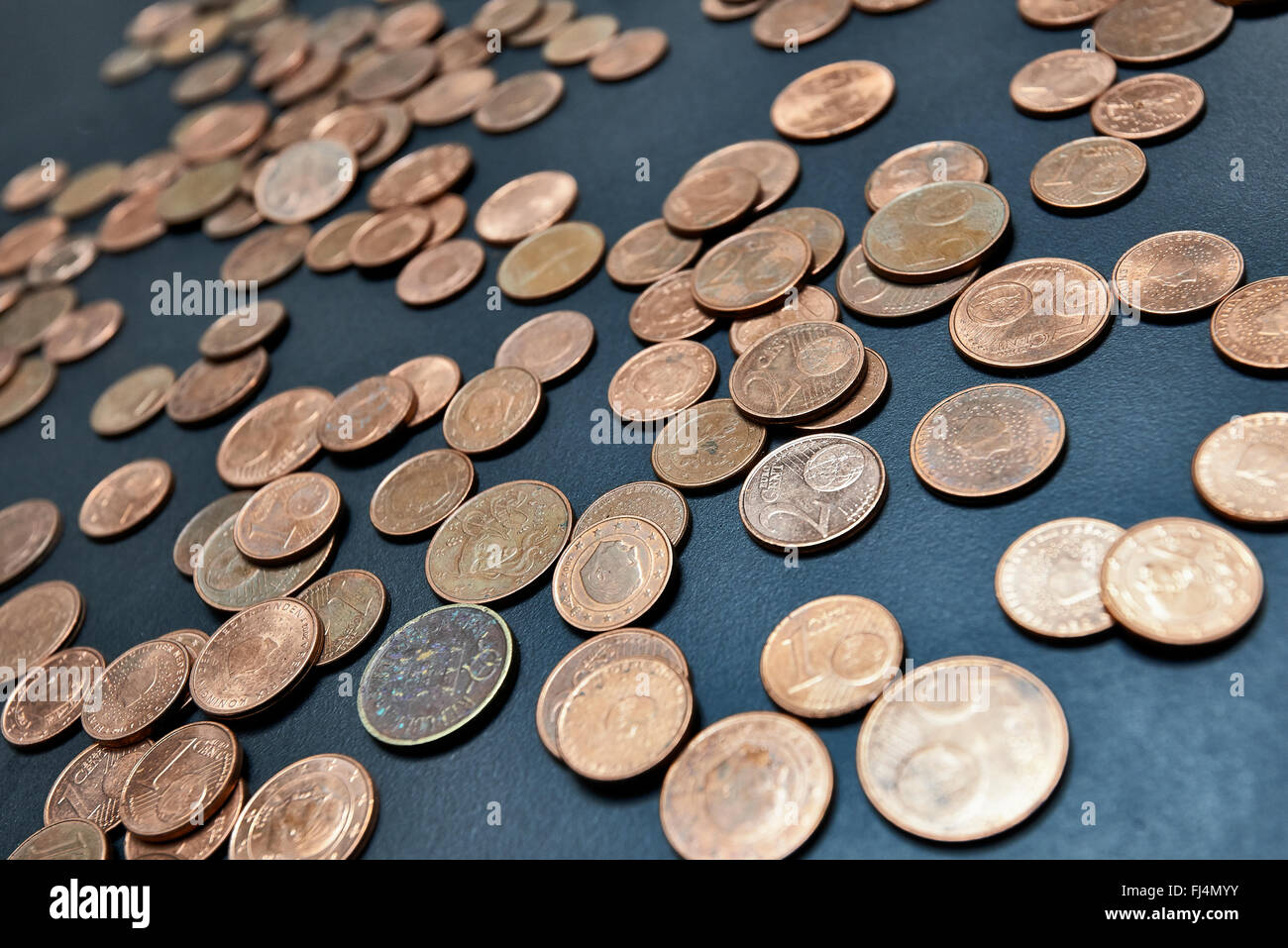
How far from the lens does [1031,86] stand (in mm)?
2857

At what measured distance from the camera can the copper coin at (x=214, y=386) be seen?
3.13 metres

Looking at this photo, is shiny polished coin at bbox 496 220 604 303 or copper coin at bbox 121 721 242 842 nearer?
copper coin at bbox 121 721 242 842

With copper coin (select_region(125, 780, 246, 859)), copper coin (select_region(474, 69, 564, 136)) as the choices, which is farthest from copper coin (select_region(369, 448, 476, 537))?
copper coin (select_region(474, 69, 564, 136))

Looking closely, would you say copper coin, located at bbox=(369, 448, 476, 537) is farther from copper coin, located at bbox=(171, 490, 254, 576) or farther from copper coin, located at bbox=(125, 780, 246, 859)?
copper coin, located at bbox=(125, 780, 246, 859)

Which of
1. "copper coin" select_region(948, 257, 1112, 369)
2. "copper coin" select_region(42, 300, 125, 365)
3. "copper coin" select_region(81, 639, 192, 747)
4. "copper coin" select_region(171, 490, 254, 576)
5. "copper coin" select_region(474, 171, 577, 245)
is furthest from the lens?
"copper coin" select_region(42, 300, 125, 365)

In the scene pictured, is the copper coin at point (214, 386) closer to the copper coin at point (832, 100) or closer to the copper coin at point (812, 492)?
the copper coin at point (812, 492)

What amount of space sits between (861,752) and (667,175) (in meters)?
2.26

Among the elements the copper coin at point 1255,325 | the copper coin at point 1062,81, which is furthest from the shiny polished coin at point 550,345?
the copper coin at point 1255,325

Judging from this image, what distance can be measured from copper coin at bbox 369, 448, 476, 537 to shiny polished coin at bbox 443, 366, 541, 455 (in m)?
0.06

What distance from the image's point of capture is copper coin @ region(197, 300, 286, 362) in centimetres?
328
